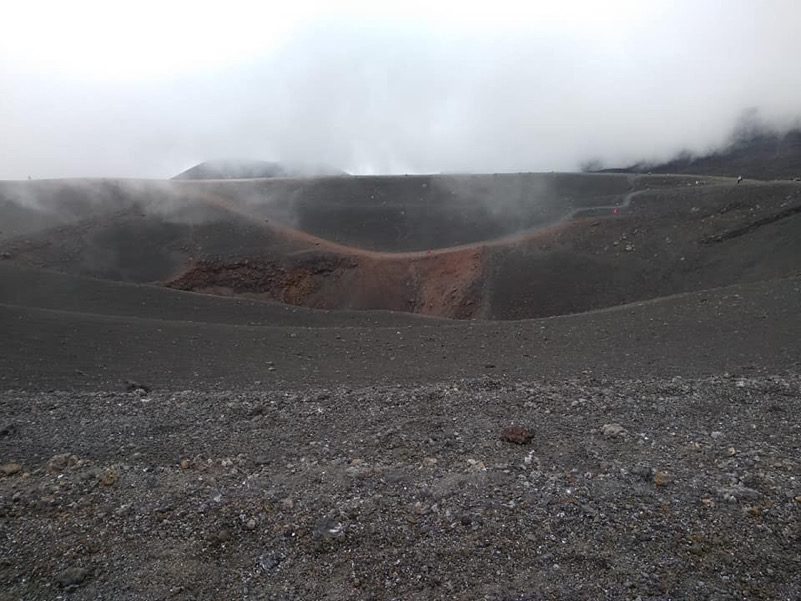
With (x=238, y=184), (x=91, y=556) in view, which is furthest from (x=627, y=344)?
(x=238, y=184)

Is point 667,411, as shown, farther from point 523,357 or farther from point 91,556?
point 91,556

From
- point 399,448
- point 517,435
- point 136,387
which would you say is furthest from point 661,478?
point 136,387

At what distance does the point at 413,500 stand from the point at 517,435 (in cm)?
145

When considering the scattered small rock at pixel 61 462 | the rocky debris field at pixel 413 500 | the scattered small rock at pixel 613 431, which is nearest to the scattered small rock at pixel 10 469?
the rocky debris field at pixel 413 500

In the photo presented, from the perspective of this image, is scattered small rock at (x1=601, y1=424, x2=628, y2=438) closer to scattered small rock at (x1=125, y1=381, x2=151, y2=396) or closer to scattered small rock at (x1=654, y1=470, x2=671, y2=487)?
scattered small rock at (x1=654, y1=470, x2=671, y2=487)

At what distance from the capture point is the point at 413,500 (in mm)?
3939

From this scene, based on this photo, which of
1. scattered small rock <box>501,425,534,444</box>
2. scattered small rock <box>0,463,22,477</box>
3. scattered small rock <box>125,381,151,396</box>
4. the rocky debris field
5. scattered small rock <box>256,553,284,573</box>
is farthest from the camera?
scattered small rock <box>125,381,151,396</box>

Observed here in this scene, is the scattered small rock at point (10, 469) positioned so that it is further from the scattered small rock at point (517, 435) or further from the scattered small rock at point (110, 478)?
the scattered small rock at point (517, 435)

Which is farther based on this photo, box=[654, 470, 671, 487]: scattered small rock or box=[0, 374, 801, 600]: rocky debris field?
box=[654, 470, 671, 487]: scattered small rock

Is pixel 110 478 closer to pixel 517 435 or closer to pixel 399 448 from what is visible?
pixel 399 448

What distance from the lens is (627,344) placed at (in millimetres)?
9320

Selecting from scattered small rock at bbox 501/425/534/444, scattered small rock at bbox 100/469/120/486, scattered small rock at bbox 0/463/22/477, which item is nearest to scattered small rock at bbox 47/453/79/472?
scattered small rock at bbox 0/463/22/477

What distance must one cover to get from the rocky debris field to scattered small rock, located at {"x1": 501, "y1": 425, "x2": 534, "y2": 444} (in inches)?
0.7

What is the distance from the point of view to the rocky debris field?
3203 mm
